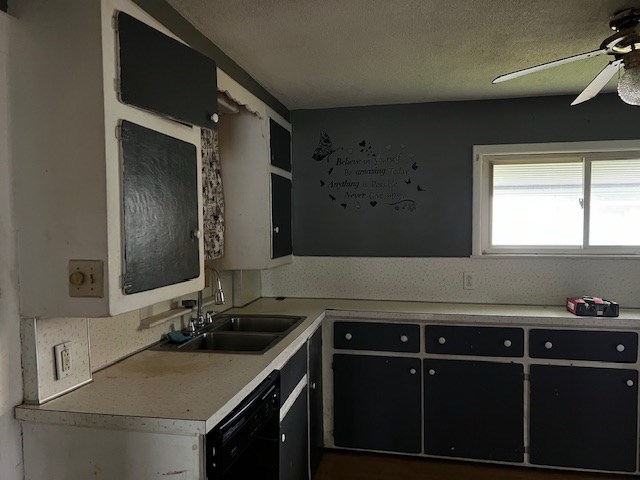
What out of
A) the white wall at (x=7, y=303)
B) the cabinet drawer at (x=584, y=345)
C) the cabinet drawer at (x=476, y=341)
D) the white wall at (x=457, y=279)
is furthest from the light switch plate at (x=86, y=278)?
the cabinet drawer at (x=584, y=345)

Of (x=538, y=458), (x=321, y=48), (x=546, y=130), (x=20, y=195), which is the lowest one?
(x=538, y=458)

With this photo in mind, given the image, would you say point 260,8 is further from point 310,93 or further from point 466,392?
point 466,392

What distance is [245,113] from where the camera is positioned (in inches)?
108

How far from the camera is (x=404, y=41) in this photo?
6.97 ft


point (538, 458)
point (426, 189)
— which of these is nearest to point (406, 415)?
point (538, 458)

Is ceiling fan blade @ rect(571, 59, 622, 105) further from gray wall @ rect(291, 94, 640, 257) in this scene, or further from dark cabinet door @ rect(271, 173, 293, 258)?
dark cabinet door @ rect(271, 173, 293, 258)

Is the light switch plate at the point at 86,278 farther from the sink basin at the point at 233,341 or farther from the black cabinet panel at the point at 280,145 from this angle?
the black cabinet panel at the point at 280,145

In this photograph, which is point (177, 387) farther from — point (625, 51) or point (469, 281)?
point (469, 281)

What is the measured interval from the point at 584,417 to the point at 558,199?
1.34 metres

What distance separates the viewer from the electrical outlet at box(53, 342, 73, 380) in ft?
4.83

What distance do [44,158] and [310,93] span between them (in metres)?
1.92

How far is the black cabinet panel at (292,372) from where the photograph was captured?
6.74 feet

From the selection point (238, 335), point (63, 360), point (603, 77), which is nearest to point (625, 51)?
point (603, 77)

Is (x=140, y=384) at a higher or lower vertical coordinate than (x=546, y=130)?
lower
